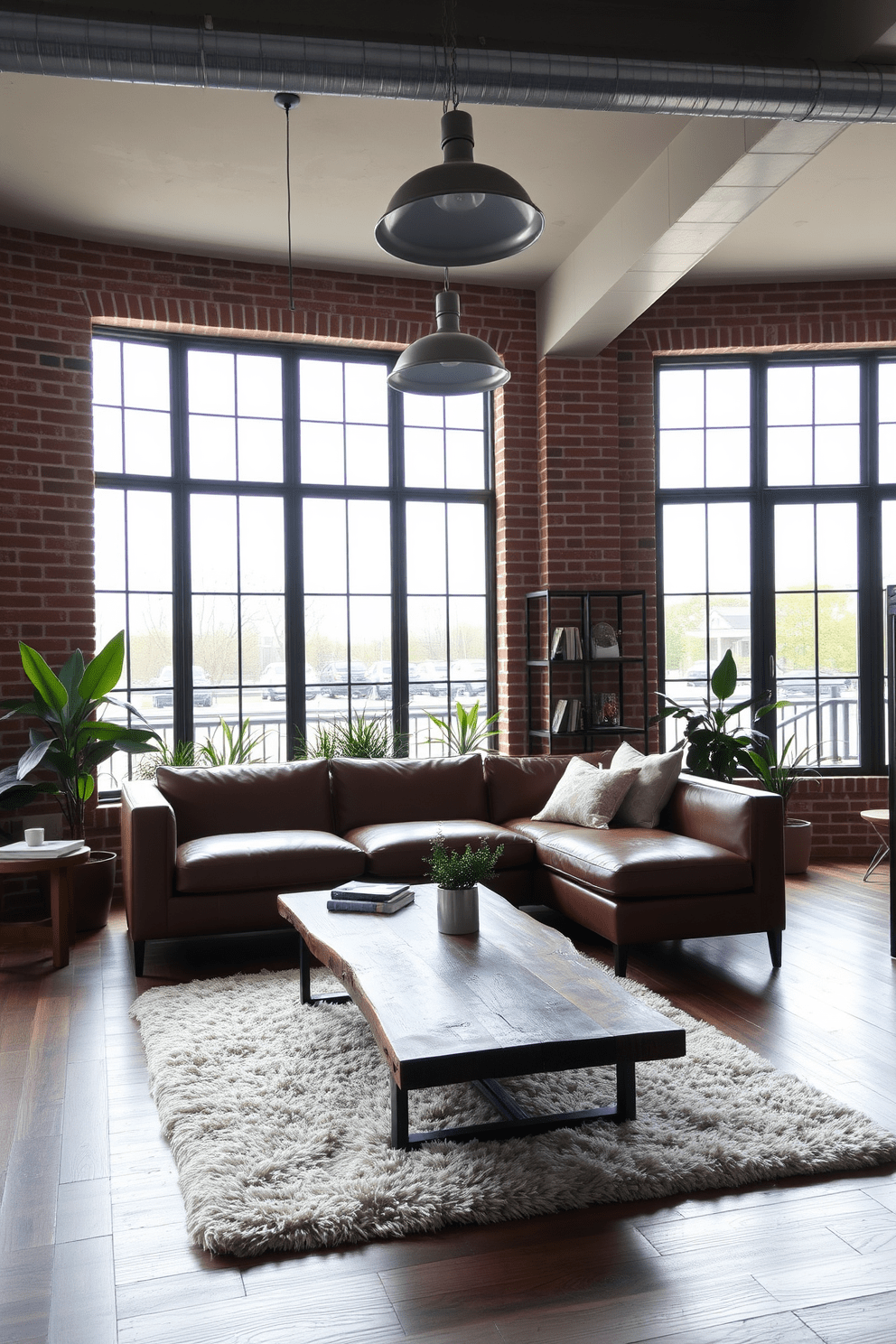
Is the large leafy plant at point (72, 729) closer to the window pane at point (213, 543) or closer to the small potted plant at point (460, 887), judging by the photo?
the window pane at point (213, 543)

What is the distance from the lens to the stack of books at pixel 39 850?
459 cm

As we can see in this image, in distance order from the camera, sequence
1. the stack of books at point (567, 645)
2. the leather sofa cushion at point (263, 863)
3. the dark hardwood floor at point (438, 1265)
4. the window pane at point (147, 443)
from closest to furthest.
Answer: the dark hardwood floor at point (438, 1265), the leather sofa cushion at point (263, 863), the window pane at point (147, 443), the stack of books at point (567, 645)

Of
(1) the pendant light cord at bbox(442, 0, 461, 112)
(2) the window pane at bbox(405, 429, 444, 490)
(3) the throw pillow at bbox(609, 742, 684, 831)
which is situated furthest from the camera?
(2) the window pane at bbox(405, 429, 444, 490)

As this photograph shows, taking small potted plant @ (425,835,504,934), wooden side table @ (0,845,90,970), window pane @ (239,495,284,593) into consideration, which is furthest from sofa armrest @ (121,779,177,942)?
window pane @ (239,495,284,593)

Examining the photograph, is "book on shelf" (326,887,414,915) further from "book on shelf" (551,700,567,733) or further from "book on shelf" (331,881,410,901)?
"book on shelf" (551,700,567,733)

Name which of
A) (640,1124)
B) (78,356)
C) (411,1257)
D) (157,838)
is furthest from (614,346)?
(411,1257)

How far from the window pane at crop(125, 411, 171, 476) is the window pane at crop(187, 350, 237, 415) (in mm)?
223

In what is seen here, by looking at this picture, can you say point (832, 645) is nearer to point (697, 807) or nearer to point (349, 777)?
point (697, 807)

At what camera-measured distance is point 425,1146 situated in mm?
2752

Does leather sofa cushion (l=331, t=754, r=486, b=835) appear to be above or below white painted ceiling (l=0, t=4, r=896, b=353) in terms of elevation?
below

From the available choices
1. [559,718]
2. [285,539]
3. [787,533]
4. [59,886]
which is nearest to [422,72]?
[285,539]

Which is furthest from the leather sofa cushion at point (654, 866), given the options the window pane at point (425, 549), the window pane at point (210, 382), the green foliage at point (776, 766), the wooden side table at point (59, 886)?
the window pane at point (210, 382)

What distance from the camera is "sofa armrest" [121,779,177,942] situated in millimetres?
4480

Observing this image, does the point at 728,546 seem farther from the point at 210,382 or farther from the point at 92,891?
the point at 92,891
